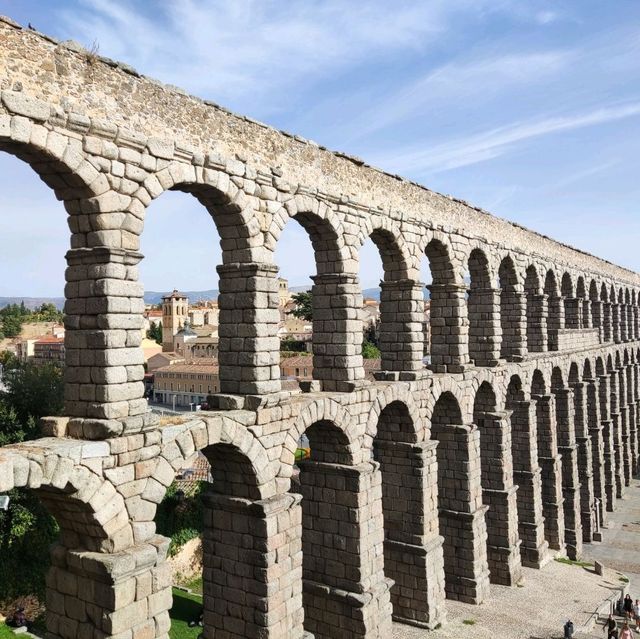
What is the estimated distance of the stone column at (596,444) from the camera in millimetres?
34000

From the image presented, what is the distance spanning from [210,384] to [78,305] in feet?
178

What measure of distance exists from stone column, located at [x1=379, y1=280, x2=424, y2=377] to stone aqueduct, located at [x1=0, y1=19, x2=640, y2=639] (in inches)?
2.8

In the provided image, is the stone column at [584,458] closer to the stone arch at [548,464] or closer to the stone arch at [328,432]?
the stone arch at [548,464]

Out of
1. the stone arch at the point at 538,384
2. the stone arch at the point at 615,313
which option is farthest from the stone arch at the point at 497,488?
the stone arch at the point at 615,313

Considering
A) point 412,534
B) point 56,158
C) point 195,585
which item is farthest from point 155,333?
point 56,158

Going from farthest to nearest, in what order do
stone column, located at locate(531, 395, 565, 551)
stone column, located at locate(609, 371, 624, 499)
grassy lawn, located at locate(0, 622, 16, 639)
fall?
stone column, located at locate(609, 371, 624, 499) → stone column, located at locate(531, 395, 565, 551) → grassy lawn, located at locate(0, 622, 16, 639)

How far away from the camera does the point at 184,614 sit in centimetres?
2205

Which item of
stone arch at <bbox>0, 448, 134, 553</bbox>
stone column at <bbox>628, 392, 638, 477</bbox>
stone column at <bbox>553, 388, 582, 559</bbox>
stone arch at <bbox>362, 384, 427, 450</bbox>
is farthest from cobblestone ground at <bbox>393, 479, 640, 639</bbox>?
stone column at <bbox>628, 392, 638, 477</bbox>

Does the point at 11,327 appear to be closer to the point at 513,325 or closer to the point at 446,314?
the point at 513,325

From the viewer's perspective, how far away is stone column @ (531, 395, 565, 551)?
27.2m

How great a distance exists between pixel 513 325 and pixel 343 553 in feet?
43.8

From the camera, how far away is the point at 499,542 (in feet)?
73.4

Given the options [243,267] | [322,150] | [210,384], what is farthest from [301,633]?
[210,384]

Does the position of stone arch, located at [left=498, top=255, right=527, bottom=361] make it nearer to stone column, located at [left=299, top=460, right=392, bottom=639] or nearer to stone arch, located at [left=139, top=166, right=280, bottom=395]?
stone column, located at [left=299, top=460, right=392, bottom=639]
